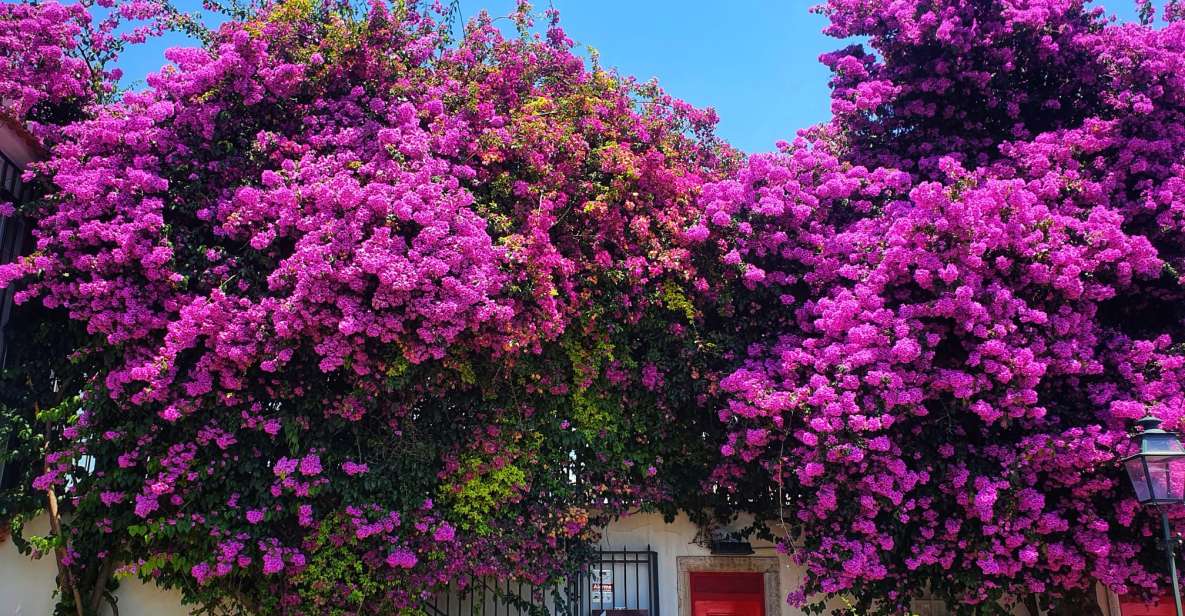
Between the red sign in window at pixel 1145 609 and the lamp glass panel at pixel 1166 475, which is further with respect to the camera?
the red sign in window at pixel 1145 609

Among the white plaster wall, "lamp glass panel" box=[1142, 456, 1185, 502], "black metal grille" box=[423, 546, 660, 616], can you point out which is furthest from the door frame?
"lamp glass panel" box=[1142, 456, 1185, 502]

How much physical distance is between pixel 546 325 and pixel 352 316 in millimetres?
1619

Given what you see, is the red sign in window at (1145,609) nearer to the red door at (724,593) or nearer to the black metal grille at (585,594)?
the red door at (724,593)

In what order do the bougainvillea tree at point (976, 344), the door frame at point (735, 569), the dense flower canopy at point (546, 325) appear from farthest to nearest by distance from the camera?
the door frame at point (735, 569), the bougainvillea tree at point (976, 344), the dense flower canopy at point (546, 325)

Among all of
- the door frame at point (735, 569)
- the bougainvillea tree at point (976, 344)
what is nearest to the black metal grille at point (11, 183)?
the bougainvillea tree at point (976, 344)

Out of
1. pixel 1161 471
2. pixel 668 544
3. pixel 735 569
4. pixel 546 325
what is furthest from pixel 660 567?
pixel 1161 471

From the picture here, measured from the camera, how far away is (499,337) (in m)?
7.24

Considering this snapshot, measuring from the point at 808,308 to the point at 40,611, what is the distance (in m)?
7.16

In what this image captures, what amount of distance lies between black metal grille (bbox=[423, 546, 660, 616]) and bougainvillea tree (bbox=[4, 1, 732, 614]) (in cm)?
46

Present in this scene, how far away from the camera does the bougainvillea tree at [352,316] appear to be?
22.7ft

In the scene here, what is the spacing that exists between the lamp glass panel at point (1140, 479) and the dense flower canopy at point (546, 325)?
900 mm

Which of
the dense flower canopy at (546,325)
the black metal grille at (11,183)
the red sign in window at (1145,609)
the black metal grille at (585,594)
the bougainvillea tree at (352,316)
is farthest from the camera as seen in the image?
the red sign in window at (1145,609)

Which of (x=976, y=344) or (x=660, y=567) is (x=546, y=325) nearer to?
(x=660, y=567)

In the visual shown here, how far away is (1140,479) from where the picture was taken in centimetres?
600
